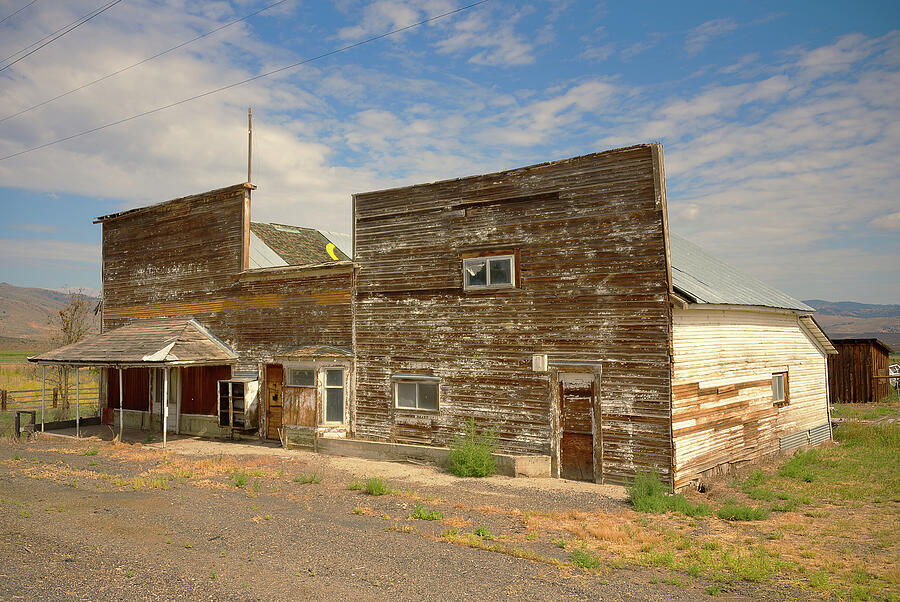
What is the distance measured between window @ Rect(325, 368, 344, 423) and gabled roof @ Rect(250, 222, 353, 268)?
18.5ft

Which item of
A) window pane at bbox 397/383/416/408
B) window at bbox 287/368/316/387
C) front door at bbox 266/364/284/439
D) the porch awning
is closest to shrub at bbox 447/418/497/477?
window pane at bbox 397/383/416/408

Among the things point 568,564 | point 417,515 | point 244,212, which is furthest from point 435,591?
point 244,212

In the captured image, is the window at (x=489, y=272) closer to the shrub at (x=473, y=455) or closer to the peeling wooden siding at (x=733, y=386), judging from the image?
the shrub at (x=473, y=455)

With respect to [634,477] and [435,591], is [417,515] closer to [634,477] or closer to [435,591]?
[435,591]

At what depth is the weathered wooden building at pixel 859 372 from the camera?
31.8 meters

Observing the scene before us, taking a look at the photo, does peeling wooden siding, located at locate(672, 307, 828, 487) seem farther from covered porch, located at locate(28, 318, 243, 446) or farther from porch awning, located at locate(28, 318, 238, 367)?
porch awning, located at locate(28, 318, 238, 367)

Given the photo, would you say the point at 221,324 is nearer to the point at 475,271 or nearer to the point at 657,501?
the point at 475,271

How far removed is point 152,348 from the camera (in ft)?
59.9

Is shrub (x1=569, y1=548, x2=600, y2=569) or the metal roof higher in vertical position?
the metal roof

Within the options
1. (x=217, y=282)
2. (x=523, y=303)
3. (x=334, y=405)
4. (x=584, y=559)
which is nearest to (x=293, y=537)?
(x=584, y=559)

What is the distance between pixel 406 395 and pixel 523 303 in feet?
13.9

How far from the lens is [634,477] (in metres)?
12.7

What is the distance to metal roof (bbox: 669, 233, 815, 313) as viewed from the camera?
13.6 meters

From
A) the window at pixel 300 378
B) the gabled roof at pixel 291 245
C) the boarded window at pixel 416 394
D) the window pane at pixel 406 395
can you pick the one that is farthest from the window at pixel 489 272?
the gabled roof at pixel 291 245
